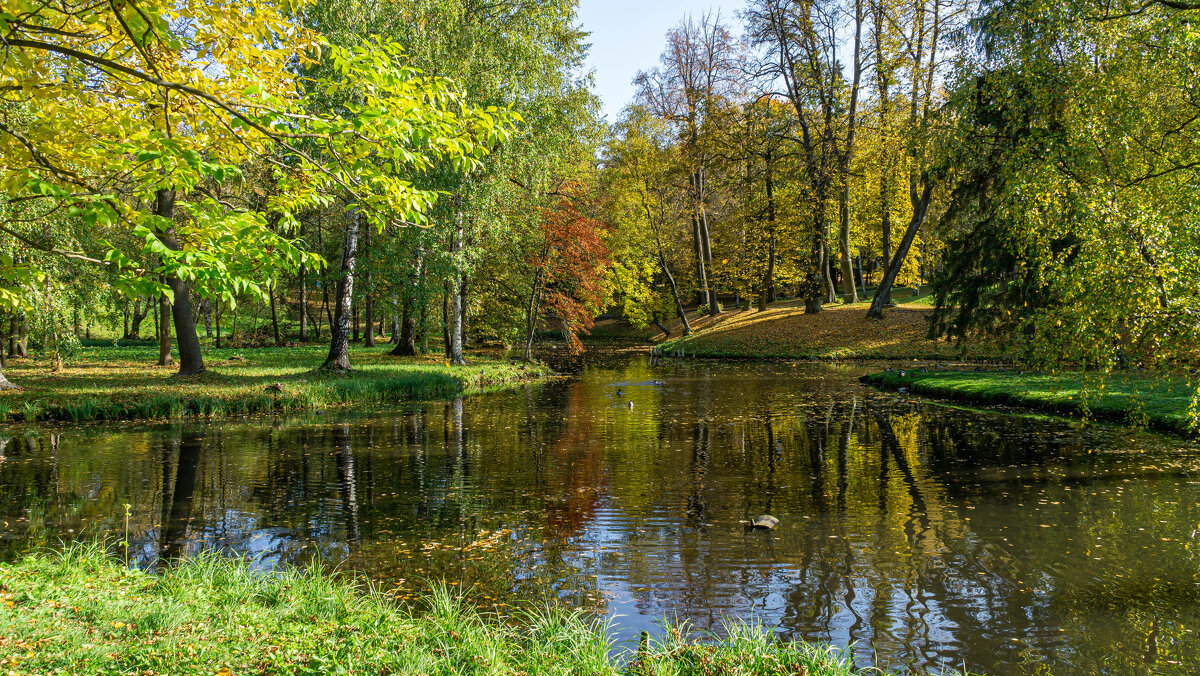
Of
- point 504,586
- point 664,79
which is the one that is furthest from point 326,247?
point 504,586

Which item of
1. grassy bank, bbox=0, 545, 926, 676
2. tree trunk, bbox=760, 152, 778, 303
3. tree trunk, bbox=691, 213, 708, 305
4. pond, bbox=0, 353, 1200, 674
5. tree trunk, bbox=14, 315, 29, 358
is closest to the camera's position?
grassy bank, bbox=0, 545, 926, 676

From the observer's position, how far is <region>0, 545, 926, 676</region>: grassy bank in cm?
373

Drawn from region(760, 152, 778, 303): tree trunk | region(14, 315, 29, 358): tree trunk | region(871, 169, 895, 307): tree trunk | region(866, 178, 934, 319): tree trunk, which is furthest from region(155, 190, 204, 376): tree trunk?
Result: region(871, 169, 895, 307): tree trunk

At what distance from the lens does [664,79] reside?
126ft

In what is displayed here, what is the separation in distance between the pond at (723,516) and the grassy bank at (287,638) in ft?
2.49

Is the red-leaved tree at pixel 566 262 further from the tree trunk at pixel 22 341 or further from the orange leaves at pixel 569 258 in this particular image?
the tree trunk at pixel 22 341

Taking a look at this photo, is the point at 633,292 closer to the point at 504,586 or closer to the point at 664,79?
the point at 664,79

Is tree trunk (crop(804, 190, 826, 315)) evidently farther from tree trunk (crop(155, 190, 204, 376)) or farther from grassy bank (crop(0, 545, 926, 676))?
grassy bank (crop(0, 545, 926, 676))

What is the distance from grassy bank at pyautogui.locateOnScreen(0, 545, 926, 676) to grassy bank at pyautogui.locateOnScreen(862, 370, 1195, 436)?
768 cm

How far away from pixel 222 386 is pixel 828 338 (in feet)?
81.5

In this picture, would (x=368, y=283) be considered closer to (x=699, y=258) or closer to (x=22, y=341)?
(x=22, y=341)

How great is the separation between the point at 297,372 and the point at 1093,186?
20.3 metres

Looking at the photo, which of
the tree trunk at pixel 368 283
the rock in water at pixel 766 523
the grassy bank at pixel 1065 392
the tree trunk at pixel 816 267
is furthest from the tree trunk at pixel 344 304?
the tree trunk at pixel 816 267

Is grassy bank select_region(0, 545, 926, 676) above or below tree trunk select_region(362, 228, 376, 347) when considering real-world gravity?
below
